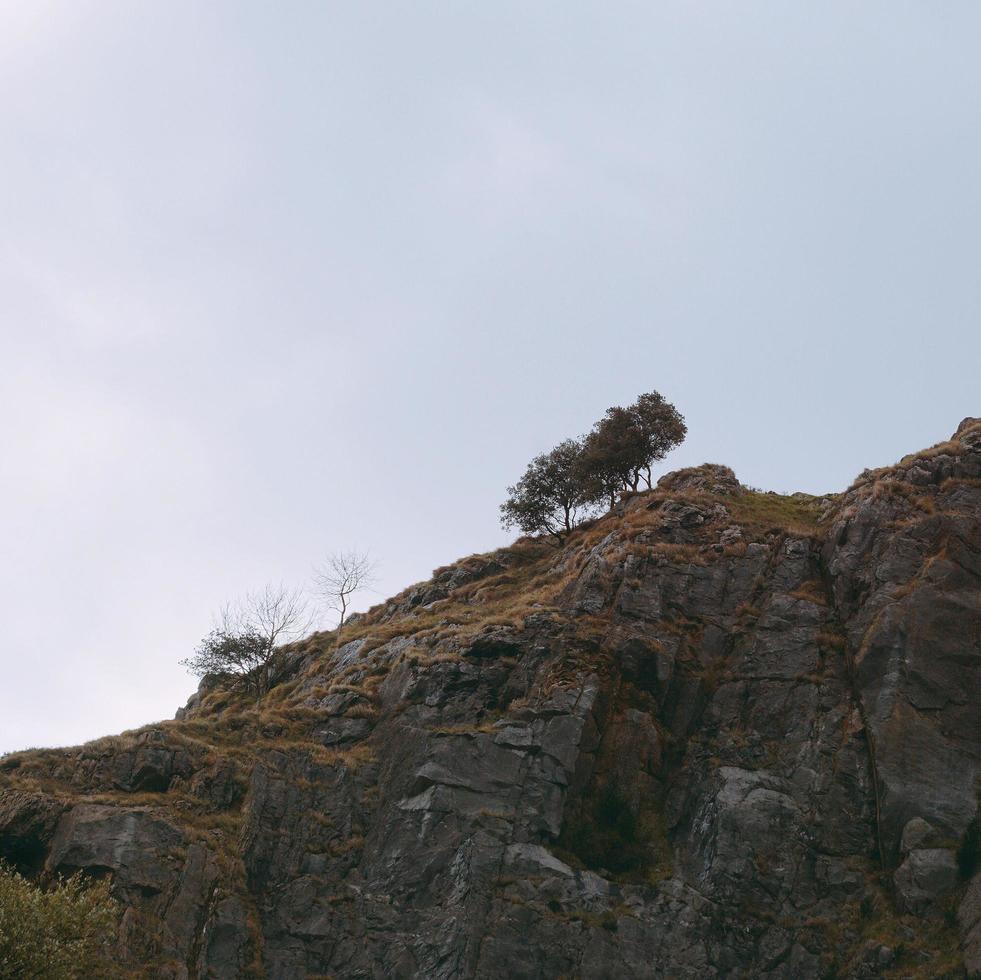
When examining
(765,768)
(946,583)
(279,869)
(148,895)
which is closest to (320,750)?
(279,869)

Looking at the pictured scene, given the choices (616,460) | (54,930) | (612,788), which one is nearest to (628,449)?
(616,460)

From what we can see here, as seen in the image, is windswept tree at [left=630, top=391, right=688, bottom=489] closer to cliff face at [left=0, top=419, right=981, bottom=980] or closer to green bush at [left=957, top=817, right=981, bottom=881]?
cliff face at [left=0, top=419, right=981, bottom=980]

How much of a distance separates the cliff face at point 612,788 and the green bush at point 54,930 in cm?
156

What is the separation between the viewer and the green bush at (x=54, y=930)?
31688 millimetres

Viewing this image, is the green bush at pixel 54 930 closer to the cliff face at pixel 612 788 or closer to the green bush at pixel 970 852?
the cliff face at pixel 612 788

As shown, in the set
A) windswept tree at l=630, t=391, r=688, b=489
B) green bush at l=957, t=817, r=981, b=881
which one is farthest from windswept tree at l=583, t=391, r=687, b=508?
green bush at l=957, t=817, r=981, b=881

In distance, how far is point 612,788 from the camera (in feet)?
145

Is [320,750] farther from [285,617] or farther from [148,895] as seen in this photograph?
[285,617]

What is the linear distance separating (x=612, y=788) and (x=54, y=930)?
73.2 ft

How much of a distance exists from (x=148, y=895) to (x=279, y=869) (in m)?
5.42

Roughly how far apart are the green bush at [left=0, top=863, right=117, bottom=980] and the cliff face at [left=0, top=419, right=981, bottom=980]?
156 cm

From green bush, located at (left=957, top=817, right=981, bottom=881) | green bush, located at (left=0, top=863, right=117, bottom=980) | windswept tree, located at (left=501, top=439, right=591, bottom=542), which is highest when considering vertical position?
windswept tree, located at (left=501, top=439, right=591, bottom=542)

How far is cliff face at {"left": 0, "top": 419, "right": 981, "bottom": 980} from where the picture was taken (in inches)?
1521

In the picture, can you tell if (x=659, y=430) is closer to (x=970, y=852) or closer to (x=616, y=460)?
(x=616, y=460)
